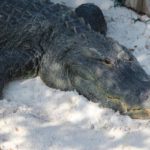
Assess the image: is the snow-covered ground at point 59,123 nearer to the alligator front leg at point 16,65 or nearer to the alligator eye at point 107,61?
the alligator front leg at point 16,65

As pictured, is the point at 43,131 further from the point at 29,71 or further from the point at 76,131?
the point at 29,71

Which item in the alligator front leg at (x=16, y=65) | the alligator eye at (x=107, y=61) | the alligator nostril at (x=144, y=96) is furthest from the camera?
the alligator front leg at (x=16, y=65)

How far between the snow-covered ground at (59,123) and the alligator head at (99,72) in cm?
9

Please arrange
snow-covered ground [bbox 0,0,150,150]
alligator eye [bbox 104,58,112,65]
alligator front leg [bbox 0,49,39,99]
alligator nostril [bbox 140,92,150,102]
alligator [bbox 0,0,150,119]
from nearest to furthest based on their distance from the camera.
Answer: snow-covered ground [bbox 0,0,150,150], alligator nostril [bbox 140,92,150,102], alligator [bbox 0,0,150,119], alligator eye [bbox 104,58,112,65], alligator front leg [bbox 0,49,39,99]

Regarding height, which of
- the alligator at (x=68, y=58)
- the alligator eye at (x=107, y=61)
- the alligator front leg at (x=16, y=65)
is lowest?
the alligator front leg at (x=16, y=65)

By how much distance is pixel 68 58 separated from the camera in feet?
16.9

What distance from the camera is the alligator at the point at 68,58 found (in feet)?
15.5

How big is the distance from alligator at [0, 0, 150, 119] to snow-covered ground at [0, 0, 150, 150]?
0.11 meters

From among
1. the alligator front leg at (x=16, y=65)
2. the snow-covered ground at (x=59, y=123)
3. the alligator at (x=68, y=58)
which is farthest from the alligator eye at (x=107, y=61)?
the alligator front leg at (x=16, y=65)

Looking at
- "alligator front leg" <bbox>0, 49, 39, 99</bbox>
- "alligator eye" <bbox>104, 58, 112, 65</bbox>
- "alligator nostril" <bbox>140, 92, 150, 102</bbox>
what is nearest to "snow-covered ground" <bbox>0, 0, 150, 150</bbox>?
"alligator front leg" <bbox>0, 49, 39, 99</bbox>

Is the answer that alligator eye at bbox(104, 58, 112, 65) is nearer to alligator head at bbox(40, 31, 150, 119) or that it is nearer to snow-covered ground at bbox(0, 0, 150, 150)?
alligator head at bbox(40, 31, 150, 119)

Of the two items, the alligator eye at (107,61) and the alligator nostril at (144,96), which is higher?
the alligator eye at (107,61)

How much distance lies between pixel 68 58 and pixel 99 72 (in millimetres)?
435

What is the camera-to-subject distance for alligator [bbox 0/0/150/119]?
15.5ft
